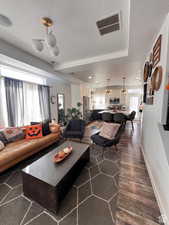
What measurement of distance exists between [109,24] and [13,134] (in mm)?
3281

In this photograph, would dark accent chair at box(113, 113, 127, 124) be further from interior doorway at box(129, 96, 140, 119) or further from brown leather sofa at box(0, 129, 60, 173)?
interior doorway at box(129, 96, 140, 119)

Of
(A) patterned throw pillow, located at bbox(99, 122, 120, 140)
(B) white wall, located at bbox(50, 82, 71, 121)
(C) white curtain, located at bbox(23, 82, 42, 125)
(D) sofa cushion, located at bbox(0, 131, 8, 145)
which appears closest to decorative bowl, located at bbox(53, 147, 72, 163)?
(A) patterned throw pillow, located at bbox(99, 122, 120, 140)

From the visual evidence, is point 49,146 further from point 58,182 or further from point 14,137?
point 58,182

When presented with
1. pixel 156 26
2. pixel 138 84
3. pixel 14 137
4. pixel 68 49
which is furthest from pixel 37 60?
pixel 138 84

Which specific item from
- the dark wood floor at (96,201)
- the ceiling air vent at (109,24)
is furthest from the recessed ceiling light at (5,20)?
the dark wood floor at (96,201)

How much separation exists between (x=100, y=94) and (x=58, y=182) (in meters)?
8.42

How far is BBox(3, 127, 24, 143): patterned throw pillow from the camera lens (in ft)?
8.07

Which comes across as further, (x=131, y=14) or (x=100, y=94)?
(x=100, y=94)

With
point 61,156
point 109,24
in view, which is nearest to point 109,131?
point 61,156

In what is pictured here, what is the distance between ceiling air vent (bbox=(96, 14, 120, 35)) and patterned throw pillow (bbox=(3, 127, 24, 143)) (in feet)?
10.2

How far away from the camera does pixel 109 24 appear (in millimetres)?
1744

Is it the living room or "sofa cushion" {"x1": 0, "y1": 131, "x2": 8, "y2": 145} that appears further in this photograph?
"sofa cushion" {"x1": 0, "y1": 131, "x2": 8, "y2": 145}

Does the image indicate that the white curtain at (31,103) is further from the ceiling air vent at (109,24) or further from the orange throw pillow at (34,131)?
the ceiling air vent at (109,24)

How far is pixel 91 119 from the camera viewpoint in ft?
22.3
